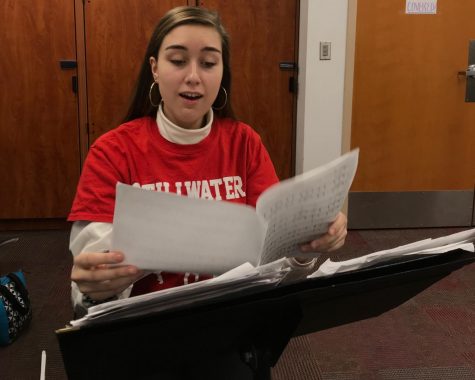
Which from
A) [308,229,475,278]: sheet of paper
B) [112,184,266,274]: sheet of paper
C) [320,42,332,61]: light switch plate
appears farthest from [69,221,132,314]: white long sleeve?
[320,42,332,61]: light switch plate

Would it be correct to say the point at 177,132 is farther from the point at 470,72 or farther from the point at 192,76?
the point at 470,72

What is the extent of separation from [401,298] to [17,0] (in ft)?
10.5

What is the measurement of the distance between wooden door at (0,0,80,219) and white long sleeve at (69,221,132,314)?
2674 mm

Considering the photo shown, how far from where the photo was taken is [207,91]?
1.01m

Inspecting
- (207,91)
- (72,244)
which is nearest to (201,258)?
(72,244)

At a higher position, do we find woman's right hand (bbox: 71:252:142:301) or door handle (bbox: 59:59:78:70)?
door handle (bbox: 59:59:78:70)

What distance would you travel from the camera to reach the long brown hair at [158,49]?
101 centimetres

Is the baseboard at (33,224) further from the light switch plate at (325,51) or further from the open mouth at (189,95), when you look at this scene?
the open mouth at (189,95)

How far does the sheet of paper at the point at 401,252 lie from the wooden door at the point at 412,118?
2.77 meters

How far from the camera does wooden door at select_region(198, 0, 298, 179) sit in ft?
11.3

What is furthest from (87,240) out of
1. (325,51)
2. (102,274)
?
(325,51)

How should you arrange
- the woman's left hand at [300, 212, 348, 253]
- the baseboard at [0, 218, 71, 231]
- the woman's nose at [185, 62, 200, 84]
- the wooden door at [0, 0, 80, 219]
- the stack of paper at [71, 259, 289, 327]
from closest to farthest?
1. the stack of paper at [71, 259, 289, 327]
2. the woman's left hand at [300, 212, 348, 253]
3. the woman's nose at [185, 62, 200, 84]
4. the wooden door at [0, 0, 80, 219]
5. the baseboard at [0, 218, 71, 231]

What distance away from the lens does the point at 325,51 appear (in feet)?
10.8

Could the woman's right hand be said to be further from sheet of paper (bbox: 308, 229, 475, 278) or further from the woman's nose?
the woman's nose
